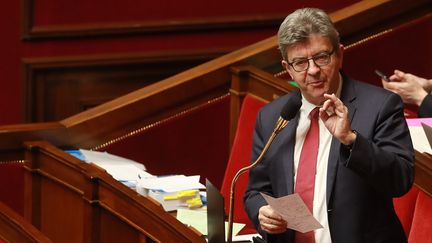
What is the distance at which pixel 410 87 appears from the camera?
2109 mm

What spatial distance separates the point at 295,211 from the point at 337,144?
129 millimetres

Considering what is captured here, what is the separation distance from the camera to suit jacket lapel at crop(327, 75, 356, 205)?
1420mm

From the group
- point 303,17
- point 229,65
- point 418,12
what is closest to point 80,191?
point 229,65

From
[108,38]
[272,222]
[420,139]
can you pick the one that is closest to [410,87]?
[420,139]

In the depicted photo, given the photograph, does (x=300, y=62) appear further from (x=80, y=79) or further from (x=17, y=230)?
(x=80, y=79)

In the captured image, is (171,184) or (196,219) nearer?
(196,219)

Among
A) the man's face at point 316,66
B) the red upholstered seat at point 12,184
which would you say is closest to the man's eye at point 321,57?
the man's face at point 316,66

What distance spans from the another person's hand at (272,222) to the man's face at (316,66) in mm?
181

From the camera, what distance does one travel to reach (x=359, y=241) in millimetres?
1411

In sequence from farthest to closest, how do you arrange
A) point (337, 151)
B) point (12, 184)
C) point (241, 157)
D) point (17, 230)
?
point (12, 184) < point (241, 157) < point (17, 230) < point (337, 151)

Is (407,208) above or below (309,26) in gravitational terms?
below

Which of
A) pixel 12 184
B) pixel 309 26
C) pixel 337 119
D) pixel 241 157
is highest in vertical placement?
pixel 309 26

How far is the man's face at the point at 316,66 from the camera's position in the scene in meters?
1.42

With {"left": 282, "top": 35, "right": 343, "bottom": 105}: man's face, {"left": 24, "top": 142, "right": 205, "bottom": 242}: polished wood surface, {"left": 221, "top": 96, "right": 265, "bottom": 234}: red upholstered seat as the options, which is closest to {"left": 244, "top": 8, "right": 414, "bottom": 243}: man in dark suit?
{"left": 282, "top": 35, "right": 343, "bottom": 105}: man's face
